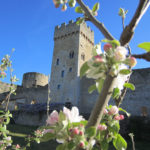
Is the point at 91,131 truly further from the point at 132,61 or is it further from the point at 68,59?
the point at 68,59

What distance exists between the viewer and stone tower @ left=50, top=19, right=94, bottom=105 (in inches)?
656

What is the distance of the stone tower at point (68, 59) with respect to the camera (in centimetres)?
1667

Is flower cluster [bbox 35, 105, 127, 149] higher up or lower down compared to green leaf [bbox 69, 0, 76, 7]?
lower down

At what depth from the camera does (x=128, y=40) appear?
59cm

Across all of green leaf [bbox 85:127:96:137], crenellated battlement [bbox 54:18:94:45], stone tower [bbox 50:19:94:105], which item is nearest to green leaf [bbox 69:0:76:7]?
green leaf [bbox 85:127:96:137]

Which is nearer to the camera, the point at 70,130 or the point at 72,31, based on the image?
the point at 70,130

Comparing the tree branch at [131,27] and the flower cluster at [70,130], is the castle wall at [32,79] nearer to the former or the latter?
the flower cluster at [70,130]

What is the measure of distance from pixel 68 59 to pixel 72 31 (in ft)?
11.1

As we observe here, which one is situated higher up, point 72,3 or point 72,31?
point 72,31

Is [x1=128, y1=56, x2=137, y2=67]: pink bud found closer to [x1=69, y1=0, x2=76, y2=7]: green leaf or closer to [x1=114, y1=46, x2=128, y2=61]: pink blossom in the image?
[x1=114, y1=46, x2=128, y2=61]: pink blossom

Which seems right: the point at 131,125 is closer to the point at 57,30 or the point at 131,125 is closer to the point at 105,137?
the point at 105,137

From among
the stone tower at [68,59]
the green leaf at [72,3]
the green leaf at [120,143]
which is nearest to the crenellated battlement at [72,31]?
the stone tower at [68,59]

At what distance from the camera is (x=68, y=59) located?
59.6 ft

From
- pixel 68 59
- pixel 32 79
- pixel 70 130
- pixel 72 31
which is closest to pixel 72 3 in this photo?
pixel 70 130
